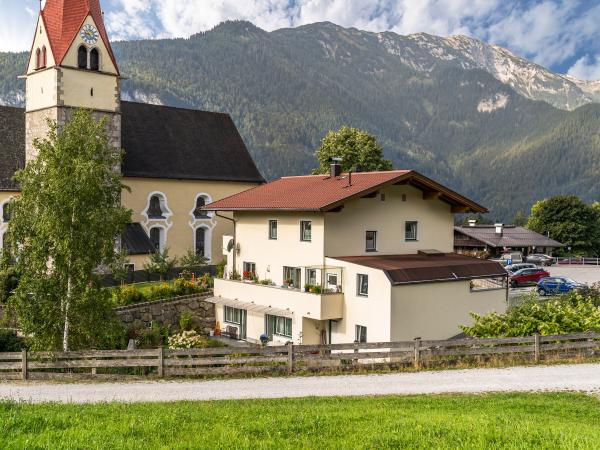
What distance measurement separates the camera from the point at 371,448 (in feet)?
34.5

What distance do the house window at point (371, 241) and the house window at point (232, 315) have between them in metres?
8.03

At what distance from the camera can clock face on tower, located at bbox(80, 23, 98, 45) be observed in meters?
45.3

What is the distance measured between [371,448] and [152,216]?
42.5m

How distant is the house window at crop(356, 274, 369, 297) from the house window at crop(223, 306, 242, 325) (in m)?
8.64

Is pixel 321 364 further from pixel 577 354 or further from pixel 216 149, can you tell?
pixel 216 149

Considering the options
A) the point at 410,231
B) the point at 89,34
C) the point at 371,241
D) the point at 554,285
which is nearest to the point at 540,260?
the point at 554,285

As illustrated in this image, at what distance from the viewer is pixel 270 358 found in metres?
21.5

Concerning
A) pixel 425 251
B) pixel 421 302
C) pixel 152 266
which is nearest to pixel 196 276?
pixel 152 266

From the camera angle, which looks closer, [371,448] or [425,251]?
[371,448]

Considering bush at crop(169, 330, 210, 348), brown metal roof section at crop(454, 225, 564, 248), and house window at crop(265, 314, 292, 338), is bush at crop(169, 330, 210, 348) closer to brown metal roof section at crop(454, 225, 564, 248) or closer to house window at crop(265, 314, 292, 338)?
house window at crop(265, 314, 292, 338)

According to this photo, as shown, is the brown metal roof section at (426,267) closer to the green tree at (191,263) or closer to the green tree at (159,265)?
the green tree at (159,265)

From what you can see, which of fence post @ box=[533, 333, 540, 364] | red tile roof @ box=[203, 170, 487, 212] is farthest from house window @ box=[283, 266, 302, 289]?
fence post @ box=[533, 333, 540, 364]

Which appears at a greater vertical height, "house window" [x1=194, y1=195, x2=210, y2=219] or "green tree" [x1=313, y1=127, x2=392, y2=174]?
→ "green tree" [x1=313, y1=127, x2=392, y2=174]

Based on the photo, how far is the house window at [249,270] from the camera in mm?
37469
